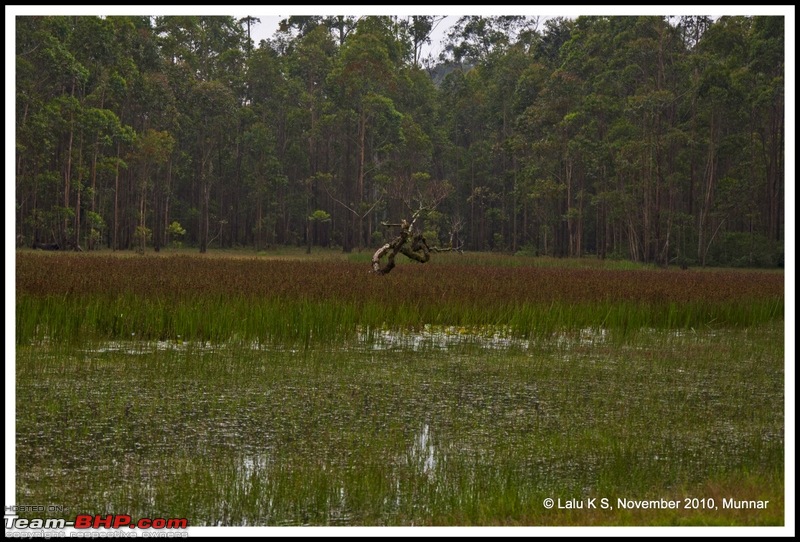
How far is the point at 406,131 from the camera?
166 feet

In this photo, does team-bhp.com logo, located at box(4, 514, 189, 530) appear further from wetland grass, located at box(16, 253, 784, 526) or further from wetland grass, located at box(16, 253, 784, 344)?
wetland grass, located at box(16, 253, 784, 344)

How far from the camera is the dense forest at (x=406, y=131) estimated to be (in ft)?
117

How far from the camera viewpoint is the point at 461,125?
2319 inches

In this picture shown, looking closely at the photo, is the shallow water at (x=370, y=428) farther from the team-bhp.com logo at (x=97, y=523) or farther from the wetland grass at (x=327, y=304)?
the wetland grass at (x=327, y=304)

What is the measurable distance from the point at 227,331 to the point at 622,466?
6510 mm

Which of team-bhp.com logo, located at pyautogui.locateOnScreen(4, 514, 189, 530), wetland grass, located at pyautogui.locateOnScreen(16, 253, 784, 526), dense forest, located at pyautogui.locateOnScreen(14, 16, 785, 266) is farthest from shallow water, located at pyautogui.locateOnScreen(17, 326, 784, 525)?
dense forest, located at pyautogui.locateOnScreen(14, 16, 785, 266)

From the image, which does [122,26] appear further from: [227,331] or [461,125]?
[227,331]

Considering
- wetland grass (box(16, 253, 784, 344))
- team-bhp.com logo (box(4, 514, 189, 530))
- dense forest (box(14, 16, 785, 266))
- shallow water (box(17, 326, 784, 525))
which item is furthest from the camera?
dense forest (box(14, 16, 785, 266))

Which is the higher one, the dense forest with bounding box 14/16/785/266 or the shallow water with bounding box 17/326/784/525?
the dense forest with bounding box 14/16/785/266

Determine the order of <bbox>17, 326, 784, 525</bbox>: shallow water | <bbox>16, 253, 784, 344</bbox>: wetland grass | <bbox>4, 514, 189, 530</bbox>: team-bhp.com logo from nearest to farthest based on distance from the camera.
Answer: <bbox>4, 514, 189, 530</bbox>: team-bhp.com logo → <bbox>17, 326, 784, 525</bbox>: shallow water → <bbox>16, 253, 784, 344</bbox>: wetland grass

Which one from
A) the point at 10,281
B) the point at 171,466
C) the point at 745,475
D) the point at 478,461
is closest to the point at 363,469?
the point at 478,461

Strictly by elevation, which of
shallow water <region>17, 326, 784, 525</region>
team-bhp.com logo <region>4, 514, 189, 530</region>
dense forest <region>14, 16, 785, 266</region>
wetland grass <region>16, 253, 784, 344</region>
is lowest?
team-bhp.com logo <region>4, 514, 189, 530</region>

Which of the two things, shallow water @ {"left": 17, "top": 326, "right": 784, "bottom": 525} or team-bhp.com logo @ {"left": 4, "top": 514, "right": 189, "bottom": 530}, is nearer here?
team-bhp.com logo @ {"left": 4, "top": 514, "right": 189, "bottom": 530}

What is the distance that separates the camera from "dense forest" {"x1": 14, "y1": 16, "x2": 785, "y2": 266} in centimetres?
3556
